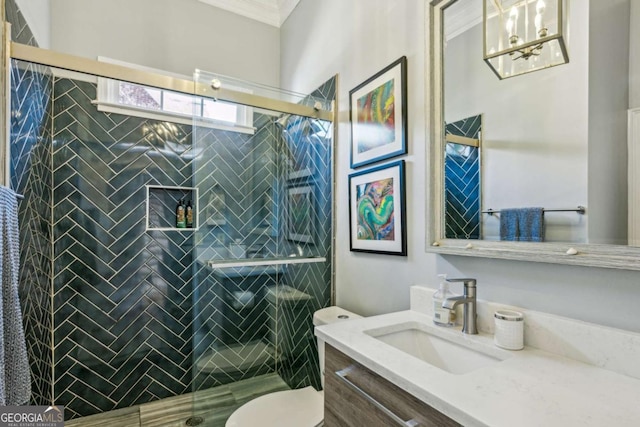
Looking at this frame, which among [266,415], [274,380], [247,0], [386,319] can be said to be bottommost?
[274,380]

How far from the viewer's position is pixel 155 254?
7.75 ft

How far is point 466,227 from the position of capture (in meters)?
1.22

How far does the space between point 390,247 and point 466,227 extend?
435 mm

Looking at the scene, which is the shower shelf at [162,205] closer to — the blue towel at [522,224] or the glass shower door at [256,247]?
the glass shower door at [256,247]

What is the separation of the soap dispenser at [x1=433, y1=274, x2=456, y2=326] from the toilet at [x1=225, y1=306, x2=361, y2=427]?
67 centimetres

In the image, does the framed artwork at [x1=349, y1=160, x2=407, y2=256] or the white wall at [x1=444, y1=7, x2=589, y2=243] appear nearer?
the white wall at [x1=444, y1=7, x2=589, y2=243]

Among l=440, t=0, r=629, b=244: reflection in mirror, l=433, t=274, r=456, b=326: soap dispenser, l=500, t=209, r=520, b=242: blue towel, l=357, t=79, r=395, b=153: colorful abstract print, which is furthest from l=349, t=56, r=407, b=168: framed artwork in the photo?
l=433, t=274, r=456, b=326: soap dispenser

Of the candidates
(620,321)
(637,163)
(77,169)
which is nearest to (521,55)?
(637,163)

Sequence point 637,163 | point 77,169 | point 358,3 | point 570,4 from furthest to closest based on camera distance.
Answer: point 77,169 → point 358,3 → point 570,4 → point 637,163

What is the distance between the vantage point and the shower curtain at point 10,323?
1.18m

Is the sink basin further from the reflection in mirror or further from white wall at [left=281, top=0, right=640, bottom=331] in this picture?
the reflection in mirror

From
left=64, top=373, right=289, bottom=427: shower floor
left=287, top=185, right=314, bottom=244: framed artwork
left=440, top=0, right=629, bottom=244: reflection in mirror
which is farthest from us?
left=287, top=185, right=314, bottom=244: framed artwork

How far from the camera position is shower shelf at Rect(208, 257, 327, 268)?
Answer: 200 centimetres

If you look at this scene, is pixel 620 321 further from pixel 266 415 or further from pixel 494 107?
pixel 266 415
